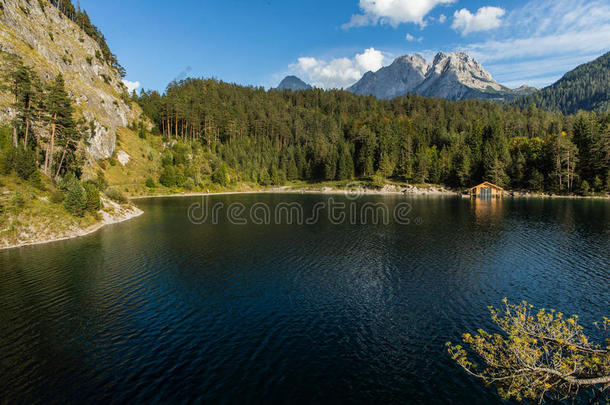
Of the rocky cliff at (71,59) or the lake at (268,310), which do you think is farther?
the rocky cliff at (71,59)

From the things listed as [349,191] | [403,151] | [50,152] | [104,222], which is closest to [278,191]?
[349,191]

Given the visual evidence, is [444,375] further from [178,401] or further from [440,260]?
[440,260]

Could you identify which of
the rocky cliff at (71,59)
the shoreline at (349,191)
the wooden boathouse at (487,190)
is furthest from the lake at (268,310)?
the shoreline at (349,191)

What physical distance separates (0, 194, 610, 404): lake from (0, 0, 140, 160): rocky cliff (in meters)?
78.5

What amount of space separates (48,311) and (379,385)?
2697 centimetres

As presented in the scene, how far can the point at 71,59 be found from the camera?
121m

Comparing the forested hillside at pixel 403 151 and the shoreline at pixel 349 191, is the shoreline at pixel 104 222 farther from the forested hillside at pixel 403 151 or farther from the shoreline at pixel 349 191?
the forested hillside at pixel 403 151

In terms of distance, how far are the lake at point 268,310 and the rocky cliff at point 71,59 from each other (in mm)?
78536

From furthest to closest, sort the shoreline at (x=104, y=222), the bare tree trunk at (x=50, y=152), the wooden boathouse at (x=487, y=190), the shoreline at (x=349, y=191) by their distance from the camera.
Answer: the shoreline at (x=349, y=191) → the wooden boathouse at (x=487, y=190) → the bare tree trunk at (x=50, y=152) → the shoreline at (x=104, y=222)

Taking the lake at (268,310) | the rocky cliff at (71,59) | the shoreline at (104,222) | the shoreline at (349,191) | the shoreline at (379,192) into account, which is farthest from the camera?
the shoreline at (349,191)

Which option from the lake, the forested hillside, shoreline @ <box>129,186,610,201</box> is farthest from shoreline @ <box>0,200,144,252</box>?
the forested hillside

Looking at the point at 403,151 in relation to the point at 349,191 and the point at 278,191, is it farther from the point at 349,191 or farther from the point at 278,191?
the point at 278,191

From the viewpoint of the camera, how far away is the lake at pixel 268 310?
16.2 metres

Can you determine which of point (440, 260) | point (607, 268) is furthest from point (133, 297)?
point (607, 268)
